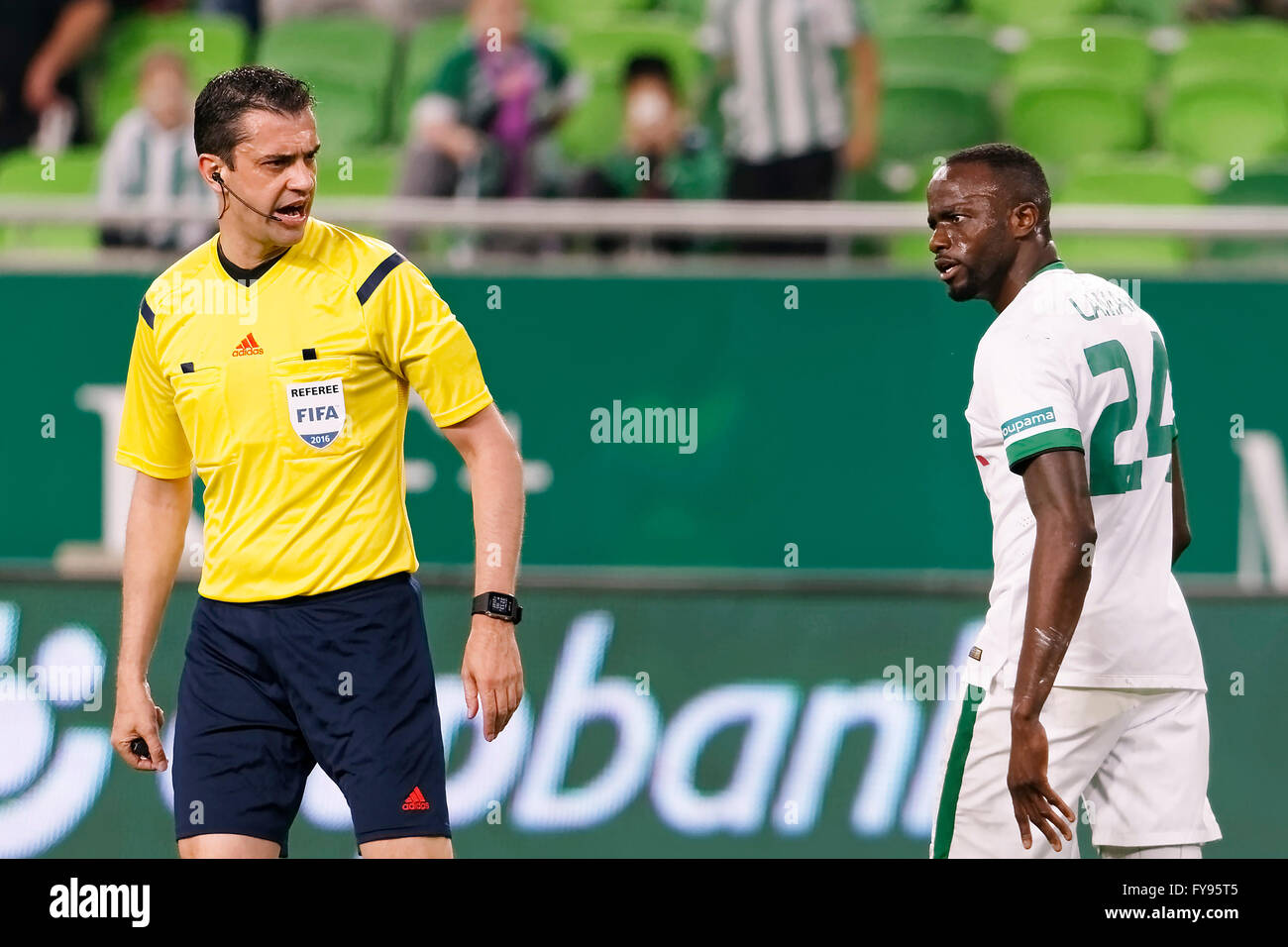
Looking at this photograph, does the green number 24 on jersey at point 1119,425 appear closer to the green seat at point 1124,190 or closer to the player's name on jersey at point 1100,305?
the player's name on jersey at point 1100,305

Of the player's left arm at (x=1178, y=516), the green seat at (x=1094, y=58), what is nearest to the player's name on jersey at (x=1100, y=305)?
the player's left arm at (x=1178, y=516)

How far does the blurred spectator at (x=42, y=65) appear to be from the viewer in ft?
29.6

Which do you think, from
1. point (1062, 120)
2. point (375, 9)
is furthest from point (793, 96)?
point (375, 9)

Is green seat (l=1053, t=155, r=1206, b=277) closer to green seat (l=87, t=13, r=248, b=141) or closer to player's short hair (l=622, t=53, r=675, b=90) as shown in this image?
player's short hair (l=622, t=53, r=675, b=90)

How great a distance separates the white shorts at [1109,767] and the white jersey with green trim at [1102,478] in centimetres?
5

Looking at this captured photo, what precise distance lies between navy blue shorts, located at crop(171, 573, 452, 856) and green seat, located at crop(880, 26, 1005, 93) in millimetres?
5656

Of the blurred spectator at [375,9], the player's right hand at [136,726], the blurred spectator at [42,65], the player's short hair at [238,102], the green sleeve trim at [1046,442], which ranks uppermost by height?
the blurred spectator at [375,9]

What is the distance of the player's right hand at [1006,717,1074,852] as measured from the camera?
157 inches

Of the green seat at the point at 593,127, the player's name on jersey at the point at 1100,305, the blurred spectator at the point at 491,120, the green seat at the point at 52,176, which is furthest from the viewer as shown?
the green seat at the point at 593,127

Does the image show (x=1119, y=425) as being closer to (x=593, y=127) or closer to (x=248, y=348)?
(x=248, y=348)

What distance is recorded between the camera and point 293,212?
13.9 feet

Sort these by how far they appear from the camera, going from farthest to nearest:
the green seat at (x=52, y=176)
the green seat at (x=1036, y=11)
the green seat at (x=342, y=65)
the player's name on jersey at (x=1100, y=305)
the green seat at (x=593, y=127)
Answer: the green seat at (x=1036, y=11)
the green seat at (x=342, y=65)
the green seat at (x=593, y=127)
the green seat at (x=52, y=176)
the player's name on jersey at (x=1100, y=305)

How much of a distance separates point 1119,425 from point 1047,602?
1.61 feet

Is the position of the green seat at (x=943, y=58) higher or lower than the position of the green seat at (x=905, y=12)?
lower
